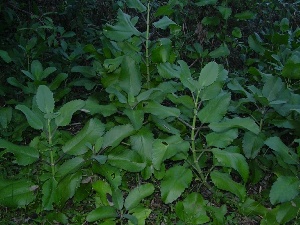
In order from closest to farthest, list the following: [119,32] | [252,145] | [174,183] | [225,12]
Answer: [174,183] < [252,145] < [119,32] < [225,12]

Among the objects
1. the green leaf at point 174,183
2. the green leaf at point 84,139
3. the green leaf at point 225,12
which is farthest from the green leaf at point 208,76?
the green leaf at point 225,12

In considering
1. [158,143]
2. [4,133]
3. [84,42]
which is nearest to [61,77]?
[4,133]

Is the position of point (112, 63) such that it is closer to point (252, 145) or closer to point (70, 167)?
point (70, 167)

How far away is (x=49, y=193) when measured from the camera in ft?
6.54

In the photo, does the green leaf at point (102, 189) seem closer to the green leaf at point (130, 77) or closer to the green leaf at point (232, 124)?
the green leaf at point (130, 77)

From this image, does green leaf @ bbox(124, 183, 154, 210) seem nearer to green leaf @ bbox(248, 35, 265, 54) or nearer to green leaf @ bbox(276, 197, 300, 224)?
green leaf @ bbox(276, 197, 300, 224)

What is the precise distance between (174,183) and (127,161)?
0.26 metres

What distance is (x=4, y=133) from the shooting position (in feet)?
8.99

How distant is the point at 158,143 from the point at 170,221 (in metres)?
0.46

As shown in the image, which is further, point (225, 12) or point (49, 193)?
point (225, 12)

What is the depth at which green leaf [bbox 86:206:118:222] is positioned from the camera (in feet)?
6.47

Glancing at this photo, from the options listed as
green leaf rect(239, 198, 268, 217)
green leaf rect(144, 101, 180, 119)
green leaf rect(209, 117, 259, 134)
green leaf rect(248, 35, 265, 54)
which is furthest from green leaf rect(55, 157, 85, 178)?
green leaf rect(248, 35, 265, 54)

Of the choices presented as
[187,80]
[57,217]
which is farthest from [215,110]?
[57,217]

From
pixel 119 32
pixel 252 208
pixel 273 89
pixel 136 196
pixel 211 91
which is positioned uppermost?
pixel 119 32
